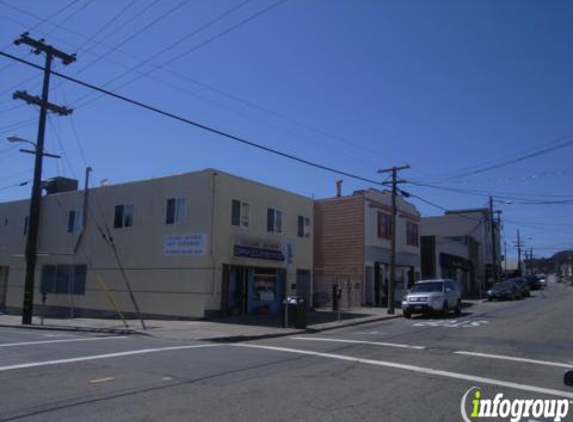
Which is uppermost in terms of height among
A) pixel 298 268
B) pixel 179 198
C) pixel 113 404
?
pixel 179 198

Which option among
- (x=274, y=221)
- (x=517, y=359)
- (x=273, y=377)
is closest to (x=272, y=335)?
(x=517, y=359)

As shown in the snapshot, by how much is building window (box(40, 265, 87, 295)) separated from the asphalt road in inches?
529

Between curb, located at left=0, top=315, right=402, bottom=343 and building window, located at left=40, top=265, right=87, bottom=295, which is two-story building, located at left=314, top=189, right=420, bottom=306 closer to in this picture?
curb, located at left=0, top=315, right=402, bottom=343

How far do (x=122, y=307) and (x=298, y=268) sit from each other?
9.19 m

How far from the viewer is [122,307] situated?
2719cm

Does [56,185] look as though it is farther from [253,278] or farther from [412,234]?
[412,234]

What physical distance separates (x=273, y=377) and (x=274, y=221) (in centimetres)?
1838

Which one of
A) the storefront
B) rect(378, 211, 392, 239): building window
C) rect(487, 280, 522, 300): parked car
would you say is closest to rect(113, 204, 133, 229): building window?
the storefront

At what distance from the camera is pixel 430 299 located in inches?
1011

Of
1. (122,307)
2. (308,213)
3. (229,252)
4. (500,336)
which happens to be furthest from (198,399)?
(308,213)

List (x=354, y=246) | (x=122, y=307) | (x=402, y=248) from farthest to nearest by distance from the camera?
(x=402, y=248) < (x=354, y=246) < (x=122, y=307)

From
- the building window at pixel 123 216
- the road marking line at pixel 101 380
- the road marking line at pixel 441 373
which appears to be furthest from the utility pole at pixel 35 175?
the road marking line at pixel 101 380

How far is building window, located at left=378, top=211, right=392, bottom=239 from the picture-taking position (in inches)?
1471

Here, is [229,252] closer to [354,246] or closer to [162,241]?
[162,241]
